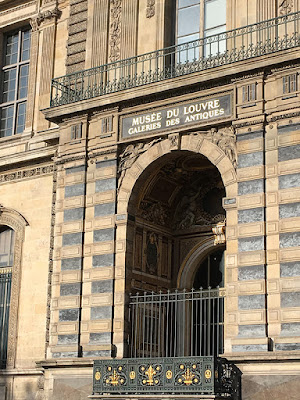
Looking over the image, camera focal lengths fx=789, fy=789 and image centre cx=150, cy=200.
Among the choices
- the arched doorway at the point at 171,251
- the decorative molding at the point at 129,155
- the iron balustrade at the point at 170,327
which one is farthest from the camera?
the decorative molding at the point at 129,155

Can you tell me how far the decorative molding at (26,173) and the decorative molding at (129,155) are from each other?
9.33ft

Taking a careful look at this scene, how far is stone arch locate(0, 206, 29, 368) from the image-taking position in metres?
19.9

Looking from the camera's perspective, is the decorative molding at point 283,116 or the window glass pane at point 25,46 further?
the window glass pane at point 25,46

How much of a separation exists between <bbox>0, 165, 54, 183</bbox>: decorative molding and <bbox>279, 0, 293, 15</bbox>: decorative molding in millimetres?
7127

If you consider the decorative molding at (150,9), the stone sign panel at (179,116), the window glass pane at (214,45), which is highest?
the decorative molding at (150,9)

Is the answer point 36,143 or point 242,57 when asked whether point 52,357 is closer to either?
point 36,143

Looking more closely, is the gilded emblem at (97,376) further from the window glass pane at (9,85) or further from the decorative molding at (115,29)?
the window glass pane at (9,85)

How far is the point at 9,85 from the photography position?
23.0m

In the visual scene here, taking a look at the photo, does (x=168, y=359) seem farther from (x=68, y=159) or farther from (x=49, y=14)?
(x=49, y=14)

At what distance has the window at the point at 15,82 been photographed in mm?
22438

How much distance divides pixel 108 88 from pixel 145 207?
3.11m

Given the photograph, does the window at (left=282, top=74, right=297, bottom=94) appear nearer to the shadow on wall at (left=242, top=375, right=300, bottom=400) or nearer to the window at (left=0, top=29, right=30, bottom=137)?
the shadow on wall at (left=242, top=375, right=300, bottom=400)

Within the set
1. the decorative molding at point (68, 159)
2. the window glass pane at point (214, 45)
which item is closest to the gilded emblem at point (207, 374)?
the decorative molding at point (68, 159)

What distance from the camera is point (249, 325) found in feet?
50.8
